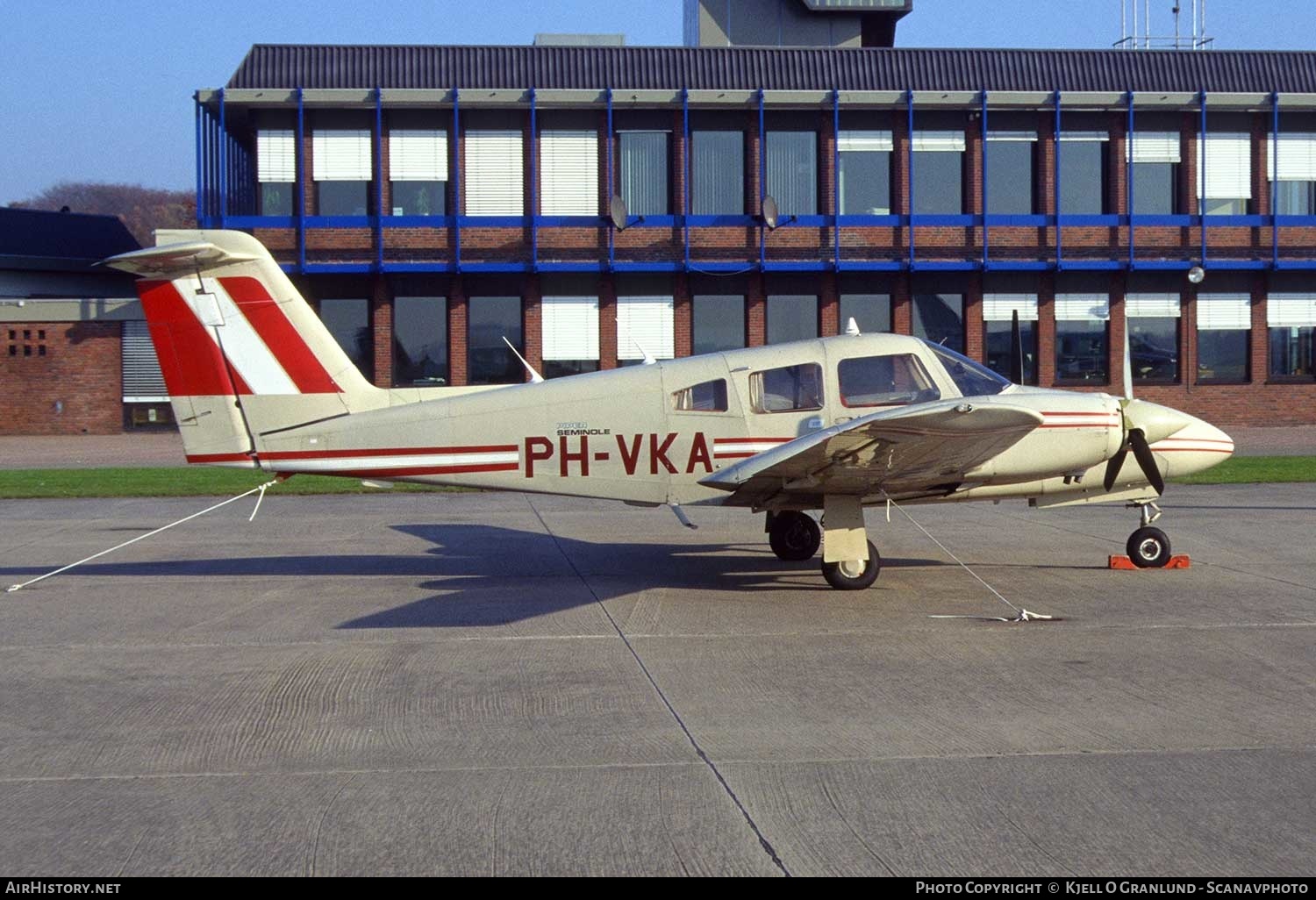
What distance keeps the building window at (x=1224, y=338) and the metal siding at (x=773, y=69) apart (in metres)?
5.82

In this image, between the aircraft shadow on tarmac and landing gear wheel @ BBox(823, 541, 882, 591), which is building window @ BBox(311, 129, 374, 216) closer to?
the aircraft shadow on tarmac

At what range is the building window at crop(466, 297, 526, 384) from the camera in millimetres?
35094

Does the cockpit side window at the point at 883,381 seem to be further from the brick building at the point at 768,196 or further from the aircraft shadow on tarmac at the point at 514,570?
the brick building at the point at 768,196

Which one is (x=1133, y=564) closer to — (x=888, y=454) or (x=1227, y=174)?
(x=888, y=454)

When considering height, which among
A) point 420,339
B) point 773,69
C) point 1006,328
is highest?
point 773,69

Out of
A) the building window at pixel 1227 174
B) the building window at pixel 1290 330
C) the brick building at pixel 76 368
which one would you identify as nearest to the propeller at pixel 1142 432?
the building window at pixel 1227 174

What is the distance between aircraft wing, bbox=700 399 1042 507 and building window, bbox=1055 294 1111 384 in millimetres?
25562

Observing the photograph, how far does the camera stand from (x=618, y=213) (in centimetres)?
3397

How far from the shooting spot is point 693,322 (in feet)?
116

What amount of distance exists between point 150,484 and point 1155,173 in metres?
27.5

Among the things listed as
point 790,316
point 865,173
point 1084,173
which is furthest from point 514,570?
point 1084,173

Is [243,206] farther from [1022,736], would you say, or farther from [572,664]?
[1022,736]

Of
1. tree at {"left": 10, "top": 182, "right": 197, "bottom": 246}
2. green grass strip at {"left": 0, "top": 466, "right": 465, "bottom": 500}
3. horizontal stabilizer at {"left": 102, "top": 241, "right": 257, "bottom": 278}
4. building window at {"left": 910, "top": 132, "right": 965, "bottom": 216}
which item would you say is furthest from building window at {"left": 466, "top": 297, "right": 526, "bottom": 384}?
tree at {"left": 10, "top": 182, "right": 197, "bottom": 246}

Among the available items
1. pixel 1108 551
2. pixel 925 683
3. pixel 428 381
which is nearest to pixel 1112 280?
pixel 428 381
